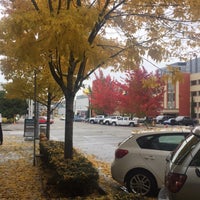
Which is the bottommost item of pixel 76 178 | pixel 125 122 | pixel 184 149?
pixel 76 178

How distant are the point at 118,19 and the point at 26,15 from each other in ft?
9.92

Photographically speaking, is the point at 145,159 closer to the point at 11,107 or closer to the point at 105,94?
the point at 105,94

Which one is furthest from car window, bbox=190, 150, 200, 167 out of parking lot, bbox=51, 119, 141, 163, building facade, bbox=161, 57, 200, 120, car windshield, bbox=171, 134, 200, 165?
building facade, bbox=161, 57, 200, 120

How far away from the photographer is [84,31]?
7.11 metres

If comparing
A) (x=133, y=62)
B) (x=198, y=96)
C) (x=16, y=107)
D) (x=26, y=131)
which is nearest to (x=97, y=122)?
(x=16, y=107)

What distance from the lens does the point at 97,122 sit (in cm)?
6519

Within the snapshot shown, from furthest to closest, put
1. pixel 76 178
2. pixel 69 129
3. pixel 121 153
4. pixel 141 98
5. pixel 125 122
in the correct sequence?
pixel 125 122 < pixel 141 98 < pixel 69 129 < pixel 121 153 < pixel 76 178

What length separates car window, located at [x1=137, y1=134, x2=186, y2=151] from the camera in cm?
786

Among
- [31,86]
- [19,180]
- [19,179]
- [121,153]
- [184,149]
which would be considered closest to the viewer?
[184,149]

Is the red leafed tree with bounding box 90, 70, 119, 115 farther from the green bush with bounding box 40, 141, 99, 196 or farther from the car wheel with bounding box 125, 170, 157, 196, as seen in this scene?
the green bush with bounding box 40, 141, 99, 196

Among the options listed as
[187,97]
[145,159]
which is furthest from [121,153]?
[187,97]

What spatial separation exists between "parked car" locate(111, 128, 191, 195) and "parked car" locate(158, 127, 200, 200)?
2.97 metres

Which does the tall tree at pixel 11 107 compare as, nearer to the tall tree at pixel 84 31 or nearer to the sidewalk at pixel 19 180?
the sidewalk at pixel 19 180

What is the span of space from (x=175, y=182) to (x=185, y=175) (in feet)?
0.47
